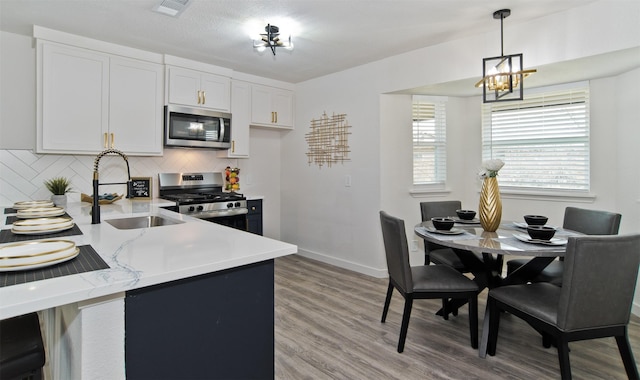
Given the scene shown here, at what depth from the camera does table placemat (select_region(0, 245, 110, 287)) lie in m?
0.99

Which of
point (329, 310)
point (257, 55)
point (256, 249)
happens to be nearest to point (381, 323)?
point (329, 310)

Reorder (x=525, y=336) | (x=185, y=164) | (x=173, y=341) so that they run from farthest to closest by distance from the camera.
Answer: (x=185, y=164) < (x=525, y=336) < (x=173, y=341)

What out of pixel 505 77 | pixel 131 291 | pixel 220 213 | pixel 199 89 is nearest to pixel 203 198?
pixel 220 213

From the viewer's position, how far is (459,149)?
4125 mm

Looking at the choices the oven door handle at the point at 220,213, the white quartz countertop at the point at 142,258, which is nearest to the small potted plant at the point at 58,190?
the white quartz countertop at the point at 142,258

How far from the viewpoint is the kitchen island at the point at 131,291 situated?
947 mm

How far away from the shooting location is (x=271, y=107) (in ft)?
14.9

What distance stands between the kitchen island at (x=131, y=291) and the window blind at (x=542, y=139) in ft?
10.6

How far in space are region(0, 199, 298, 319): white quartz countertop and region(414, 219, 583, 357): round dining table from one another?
4.02ft

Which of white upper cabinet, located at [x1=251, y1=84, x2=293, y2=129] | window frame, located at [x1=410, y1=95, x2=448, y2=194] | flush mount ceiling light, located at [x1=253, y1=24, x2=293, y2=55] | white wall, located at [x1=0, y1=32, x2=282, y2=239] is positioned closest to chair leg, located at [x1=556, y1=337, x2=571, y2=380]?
window frame, located at [x1=410, y1=95, x2=448, y2=194]

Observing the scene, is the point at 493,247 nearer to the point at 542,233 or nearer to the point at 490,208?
the point at 542,233

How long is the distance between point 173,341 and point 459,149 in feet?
12.5

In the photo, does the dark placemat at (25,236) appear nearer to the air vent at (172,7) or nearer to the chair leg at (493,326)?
the air vent at (172,7)

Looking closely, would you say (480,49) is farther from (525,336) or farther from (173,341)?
(173,341)
